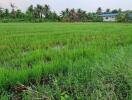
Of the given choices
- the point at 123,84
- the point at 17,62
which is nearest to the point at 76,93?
the point at 123,84

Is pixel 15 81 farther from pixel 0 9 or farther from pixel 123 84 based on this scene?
pixel 0 9

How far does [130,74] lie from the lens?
3389mm

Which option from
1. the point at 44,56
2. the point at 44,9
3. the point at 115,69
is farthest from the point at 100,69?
the point at 44,9

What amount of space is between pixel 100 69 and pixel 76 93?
0.72m

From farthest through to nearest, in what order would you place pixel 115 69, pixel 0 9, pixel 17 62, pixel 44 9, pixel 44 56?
1. pixel 44 9
2. pixel 0 9
3. pixel 44 56
4. pixel 17 62
5. pixel 115 69

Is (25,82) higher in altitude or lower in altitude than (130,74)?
lower

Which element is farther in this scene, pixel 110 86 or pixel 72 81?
pixel 72 81

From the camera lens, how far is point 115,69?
3.68 metres

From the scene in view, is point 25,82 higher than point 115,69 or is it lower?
lower

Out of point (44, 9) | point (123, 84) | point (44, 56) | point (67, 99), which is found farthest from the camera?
point (44, 9)

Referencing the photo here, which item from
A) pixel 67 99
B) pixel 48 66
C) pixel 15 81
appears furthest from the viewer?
pixel 48 66

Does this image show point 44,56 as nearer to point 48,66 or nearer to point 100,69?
point 48,66

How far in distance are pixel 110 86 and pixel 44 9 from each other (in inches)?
2519

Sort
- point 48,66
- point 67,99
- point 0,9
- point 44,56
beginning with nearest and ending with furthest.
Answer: point 67,99
point 48,66
point 44,56
point 0,9
